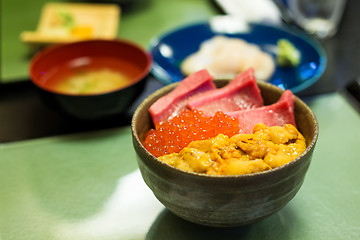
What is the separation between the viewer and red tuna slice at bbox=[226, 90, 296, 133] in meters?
0.92

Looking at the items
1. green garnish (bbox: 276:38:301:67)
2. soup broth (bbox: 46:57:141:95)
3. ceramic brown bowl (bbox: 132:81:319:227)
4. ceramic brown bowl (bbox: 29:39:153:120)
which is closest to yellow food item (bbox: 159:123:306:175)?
ceramic brown bowl (bbox: 132:81:319:227)

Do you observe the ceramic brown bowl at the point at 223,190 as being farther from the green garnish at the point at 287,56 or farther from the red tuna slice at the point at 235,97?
the green garnish at the point at 287,56

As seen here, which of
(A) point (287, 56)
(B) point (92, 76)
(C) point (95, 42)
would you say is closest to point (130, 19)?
(C) point (95, 42)

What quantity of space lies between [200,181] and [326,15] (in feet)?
5.48

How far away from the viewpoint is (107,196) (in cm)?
107

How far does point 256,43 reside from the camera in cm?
178

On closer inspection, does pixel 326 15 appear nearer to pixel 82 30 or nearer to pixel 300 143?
pixel 82 30

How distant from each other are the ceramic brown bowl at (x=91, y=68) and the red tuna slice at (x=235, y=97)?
14.0 inches

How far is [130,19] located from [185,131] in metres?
1.44

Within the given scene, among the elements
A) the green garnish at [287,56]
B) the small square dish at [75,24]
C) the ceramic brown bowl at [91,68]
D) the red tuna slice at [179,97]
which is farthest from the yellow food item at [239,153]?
the small square dish at [75,24]

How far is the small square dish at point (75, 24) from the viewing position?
1.74 meters

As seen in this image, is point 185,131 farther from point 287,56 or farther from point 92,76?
point 287,56

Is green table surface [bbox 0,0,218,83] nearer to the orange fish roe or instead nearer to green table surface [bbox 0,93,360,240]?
green table surface [bbox 0,93,360,240]

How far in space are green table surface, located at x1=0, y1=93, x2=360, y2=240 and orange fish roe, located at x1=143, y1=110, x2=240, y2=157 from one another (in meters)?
0.23
